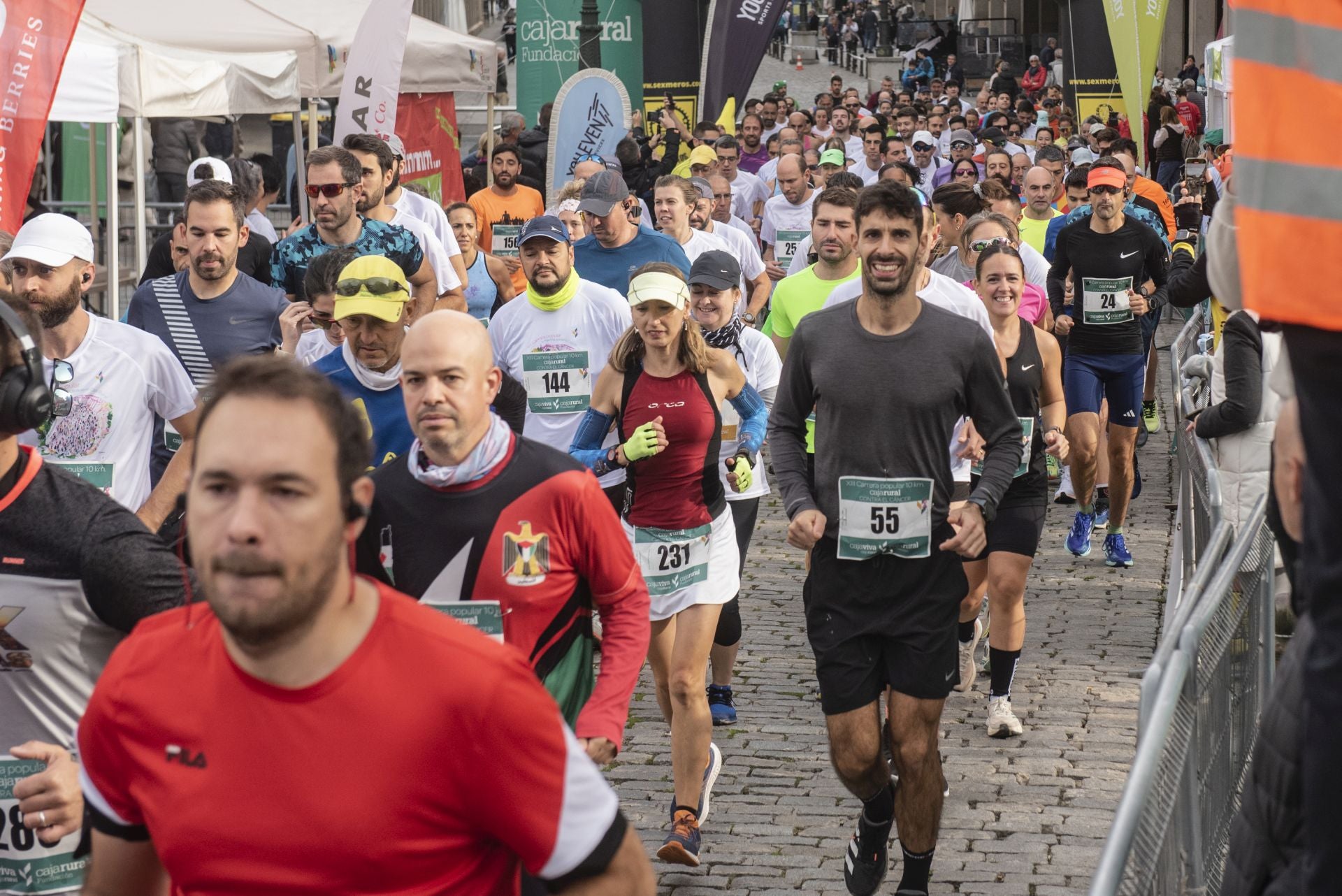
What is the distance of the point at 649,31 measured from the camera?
2250 cm

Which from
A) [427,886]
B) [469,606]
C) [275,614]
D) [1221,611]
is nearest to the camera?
[275,614]

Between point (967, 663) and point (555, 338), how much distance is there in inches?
94.3

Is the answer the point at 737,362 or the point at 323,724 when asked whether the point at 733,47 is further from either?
the point at 323,724

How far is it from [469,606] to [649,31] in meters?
19.3

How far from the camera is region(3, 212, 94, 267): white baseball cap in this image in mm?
5716

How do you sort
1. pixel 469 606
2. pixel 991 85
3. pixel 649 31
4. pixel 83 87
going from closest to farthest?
pixel 469 606 → pixel 83 87 → pixel 649 31 → pixel 991 85

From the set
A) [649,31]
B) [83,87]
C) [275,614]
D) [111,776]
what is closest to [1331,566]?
[275,614]

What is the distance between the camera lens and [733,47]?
21016 mm

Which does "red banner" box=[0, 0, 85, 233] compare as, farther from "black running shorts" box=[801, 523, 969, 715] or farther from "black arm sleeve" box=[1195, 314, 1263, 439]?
"black arm sleeve" box=[1195, 314, 1263, 439]

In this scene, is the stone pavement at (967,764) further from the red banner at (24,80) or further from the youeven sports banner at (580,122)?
the youeven sports banner at (580,122)

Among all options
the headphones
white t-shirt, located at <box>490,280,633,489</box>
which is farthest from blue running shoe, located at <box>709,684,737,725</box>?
the headphones

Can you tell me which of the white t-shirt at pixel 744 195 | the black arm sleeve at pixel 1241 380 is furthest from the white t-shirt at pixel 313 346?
the white t-shirt at pixel 744 195

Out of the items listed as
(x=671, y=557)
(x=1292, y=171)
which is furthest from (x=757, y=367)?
(x=1292, y=171)

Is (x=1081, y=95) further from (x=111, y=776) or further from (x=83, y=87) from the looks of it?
(x=111, y=776)
